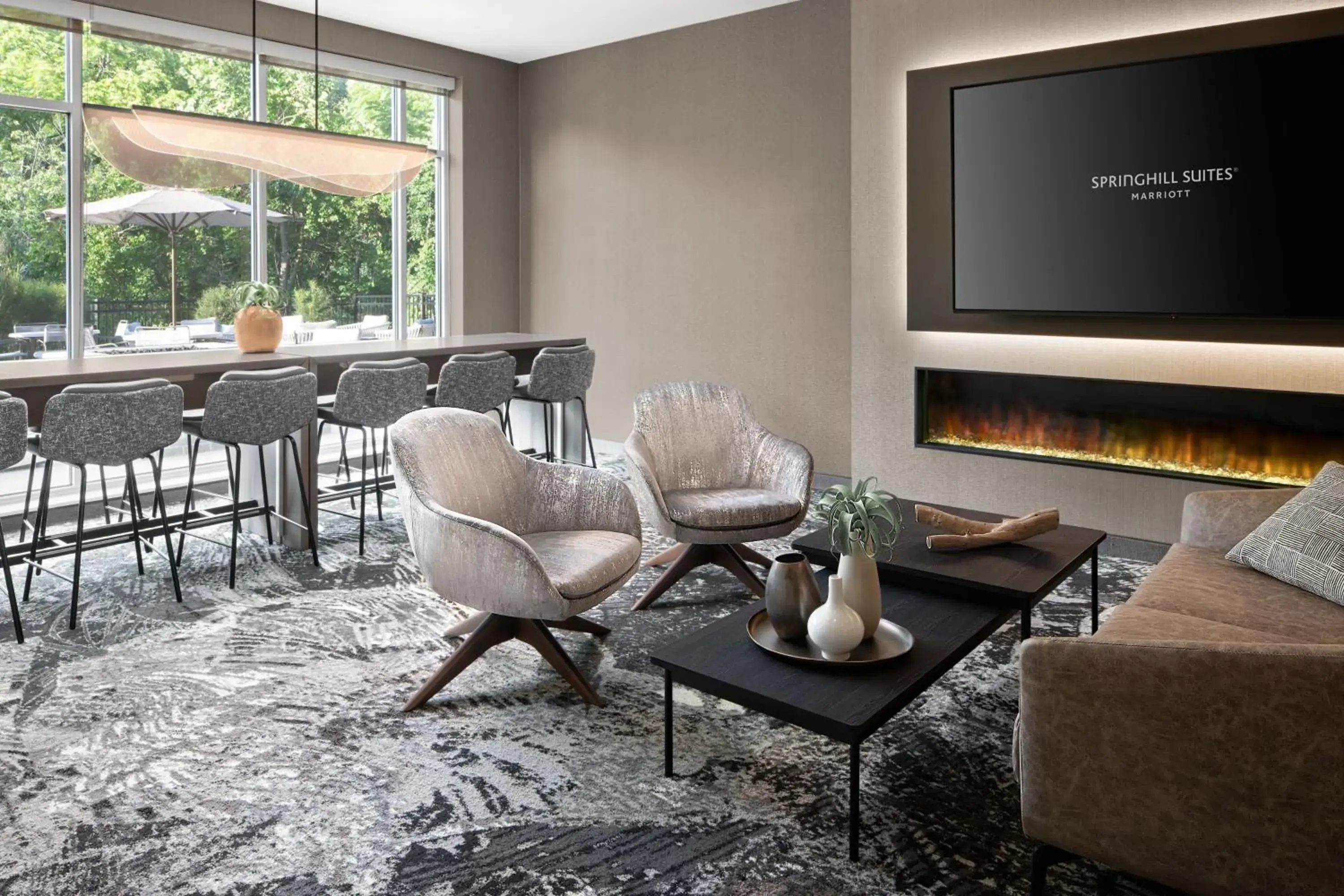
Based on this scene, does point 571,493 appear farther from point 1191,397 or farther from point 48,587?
point 1191,397

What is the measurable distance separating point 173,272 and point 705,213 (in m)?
3.19

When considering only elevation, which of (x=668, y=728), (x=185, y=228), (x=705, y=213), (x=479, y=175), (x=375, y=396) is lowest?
(x=668, y=728)

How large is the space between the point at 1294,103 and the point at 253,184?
5.47 m

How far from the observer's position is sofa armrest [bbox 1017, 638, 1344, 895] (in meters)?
1.62

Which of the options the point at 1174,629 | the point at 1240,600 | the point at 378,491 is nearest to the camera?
the point at 1174,629

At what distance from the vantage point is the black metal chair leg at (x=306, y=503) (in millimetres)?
4544

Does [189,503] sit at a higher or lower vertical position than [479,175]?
lower

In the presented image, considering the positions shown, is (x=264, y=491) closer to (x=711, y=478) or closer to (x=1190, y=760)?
(x=711, y=478)

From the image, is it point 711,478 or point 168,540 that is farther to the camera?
point 711,478

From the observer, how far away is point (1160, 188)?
4258 millimetres

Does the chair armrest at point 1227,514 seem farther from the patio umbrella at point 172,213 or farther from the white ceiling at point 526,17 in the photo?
the patio umbrella at point 172,213

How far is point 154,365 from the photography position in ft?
13.9

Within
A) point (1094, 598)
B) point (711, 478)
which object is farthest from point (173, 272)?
point (1094, 598)

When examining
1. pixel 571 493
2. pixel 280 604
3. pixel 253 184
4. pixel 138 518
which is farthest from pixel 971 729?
pixel 253 184
